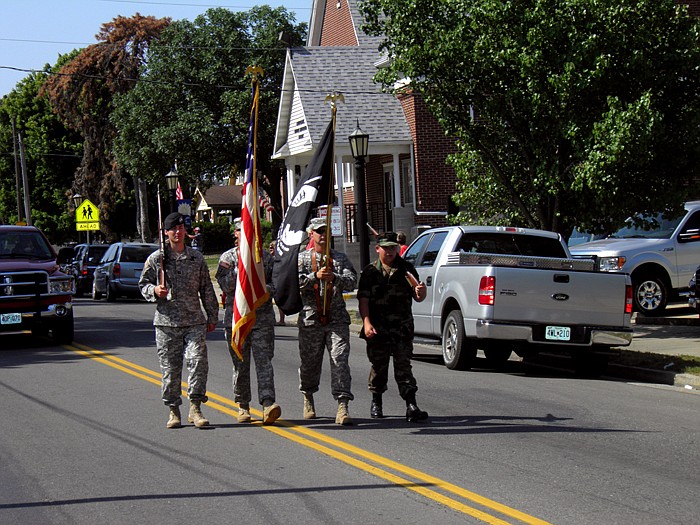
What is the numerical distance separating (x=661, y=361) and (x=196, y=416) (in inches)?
282

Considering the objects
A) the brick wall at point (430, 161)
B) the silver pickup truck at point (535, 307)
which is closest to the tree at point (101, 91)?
the brick wall at point (430, 161)

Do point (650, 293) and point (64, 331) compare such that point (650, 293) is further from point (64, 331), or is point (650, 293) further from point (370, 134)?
point (370, 134)

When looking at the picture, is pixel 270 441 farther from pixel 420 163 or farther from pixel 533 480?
pixel 420 163

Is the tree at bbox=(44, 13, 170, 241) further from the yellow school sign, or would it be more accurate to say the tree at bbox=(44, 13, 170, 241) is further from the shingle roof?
the shingle roof

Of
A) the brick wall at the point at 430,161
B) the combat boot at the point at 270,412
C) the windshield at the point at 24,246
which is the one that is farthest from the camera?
the brick wall at the point at 430,161

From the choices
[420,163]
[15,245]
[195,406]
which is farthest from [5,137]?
[195,406]

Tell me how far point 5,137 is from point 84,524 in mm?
69203

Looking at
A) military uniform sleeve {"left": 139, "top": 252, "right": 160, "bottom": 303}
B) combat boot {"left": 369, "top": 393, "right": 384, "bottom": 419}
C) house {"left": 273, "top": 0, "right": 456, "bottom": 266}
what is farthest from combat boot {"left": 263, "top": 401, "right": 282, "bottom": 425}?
house {"left": 273, "top": 0, "right": 456, "bottom": 266}

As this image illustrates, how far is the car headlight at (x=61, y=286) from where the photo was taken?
18203 mm

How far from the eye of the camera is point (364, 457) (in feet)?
27.2

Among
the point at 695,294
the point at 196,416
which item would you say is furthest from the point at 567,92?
the point at 196,416

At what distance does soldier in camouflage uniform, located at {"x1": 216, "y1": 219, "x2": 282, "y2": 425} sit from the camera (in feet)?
31.6

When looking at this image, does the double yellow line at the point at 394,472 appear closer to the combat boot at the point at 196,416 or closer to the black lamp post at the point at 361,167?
the combat boot at the point at 196,416

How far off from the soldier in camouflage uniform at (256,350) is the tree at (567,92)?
27.5 ft
